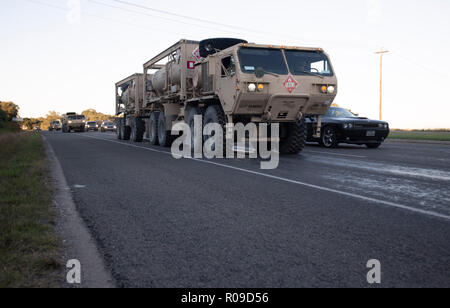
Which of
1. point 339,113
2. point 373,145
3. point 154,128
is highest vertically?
point 339,113

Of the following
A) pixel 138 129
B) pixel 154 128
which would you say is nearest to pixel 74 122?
pixel 138 129

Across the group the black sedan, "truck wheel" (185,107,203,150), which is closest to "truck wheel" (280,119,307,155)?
the black sedan

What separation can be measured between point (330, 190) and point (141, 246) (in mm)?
3532

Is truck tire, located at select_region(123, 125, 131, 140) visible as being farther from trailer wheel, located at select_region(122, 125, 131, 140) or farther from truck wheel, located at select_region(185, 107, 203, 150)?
truck wheel, located at select_region(185, 107, 203, 150)

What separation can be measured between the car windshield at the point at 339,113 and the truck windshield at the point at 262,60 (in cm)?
560

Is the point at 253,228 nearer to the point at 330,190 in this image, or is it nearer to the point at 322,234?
the point at 322,234

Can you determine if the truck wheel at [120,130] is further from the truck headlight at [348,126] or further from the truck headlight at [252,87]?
the truck headlight at [252,87]

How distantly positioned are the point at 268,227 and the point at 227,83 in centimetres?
791

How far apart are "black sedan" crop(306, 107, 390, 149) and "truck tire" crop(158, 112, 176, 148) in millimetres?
5477

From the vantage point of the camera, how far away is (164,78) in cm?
1703

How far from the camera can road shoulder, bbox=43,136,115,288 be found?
113 inches

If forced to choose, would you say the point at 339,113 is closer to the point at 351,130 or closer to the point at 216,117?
the point at 351,130

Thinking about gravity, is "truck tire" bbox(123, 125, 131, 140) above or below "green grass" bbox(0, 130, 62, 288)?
above
